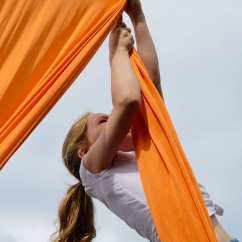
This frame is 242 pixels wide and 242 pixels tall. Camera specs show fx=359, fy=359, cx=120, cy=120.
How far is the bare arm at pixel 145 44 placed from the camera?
1728 millimetres

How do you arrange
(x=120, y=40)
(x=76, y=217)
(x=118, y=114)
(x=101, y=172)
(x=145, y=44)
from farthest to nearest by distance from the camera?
1. (x=76, y=217)
2. (x=145, y=44)
3. (x=120, y=40)
4. (x=101, y=172)
5. (x=118, y=114)

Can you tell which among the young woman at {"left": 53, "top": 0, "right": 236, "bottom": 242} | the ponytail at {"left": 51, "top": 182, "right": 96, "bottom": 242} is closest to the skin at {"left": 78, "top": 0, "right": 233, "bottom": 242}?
the young woman at {"left": 53, "top": 0, "right": 236, "bottom": 242}

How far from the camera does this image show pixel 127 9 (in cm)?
179

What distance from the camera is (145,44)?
1.75 meters

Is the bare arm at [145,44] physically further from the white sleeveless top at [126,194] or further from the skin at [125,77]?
the white sleeveless top at [126,194]

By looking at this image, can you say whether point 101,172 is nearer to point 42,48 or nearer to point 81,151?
point 81,151

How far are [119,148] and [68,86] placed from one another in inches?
13.4

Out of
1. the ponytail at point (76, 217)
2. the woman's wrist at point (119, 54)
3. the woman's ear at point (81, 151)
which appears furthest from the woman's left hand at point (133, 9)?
the ponytail at point (76, 217)

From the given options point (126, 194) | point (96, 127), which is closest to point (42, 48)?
point (96, 127)

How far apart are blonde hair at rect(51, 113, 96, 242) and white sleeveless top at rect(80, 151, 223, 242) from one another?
325 mm

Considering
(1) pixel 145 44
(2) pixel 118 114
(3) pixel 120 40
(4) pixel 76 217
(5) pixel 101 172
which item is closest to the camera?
(2) pixel 118 114

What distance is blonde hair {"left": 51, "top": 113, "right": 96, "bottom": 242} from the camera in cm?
185

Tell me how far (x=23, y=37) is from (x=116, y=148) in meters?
0.66

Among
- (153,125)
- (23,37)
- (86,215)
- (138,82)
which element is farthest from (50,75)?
(86,215)
